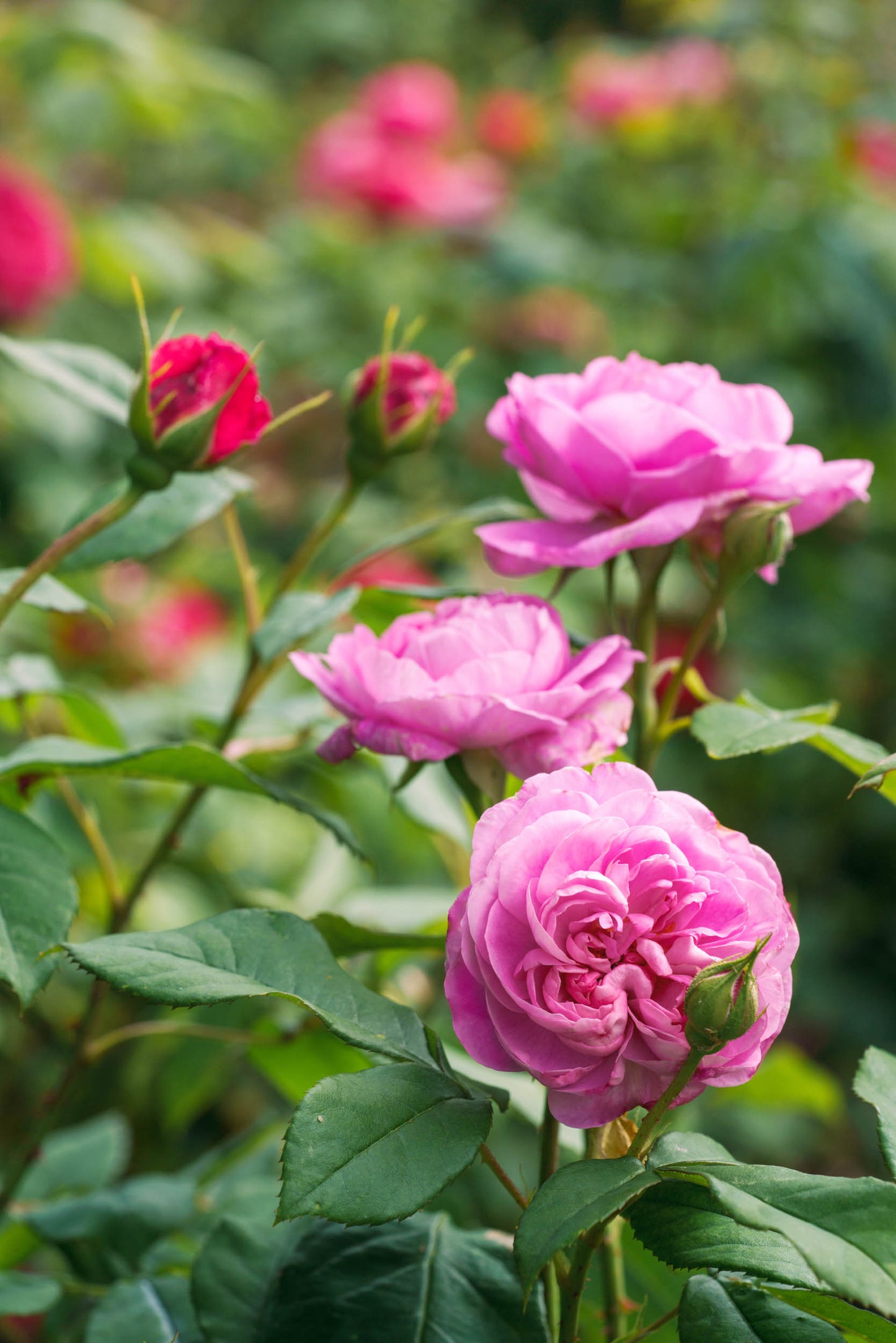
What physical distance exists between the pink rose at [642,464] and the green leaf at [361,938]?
0.51 ft

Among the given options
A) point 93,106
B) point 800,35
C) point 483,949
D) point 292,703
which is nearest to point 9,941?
point 483,949

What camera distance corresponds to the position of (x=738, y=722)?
439 millimetres

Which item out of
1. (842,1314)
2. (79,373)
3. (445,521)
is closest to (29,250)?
(79,373)

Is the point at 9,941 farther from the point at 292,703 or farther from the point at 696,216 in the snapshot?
the point at 696,216

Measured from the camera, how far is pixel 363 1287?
16.7 inches

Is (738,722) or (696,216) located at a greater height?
(738,722)

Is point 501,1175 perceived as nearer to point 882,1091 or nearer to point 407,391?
point 882,1091

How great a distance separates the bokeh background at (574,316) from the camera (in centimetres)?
155

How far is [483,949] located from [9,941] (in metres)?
0.17

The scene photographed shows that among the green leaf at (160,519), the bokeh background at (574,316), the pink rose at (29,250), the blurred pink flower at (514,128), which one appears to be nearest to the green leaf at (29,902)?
the green leaf at (160,519)

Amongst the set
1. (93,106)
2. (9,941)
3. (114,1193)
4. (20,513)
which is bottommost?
(20,513)

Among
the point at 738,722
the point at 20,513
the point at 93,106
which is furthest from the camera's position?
the point at 93,106

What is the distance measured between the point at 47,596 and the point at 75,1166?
397mm

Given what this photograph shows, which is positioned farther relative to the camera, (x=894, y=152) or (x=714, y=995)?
(x=894, y=152)
